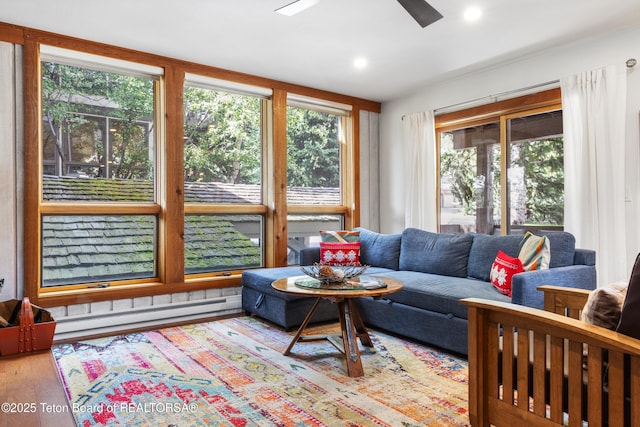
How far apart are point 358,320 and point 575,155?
2.20 m

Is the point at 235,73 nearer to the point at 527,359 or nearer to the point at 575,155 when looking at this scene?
the point at 575,155

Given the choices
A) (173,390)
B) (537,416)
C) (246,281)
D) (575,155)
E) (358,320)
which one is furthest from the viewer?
(246,281)

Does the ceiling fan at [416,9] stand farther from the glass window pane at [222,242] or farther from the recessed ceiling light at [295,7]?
the glass window pane at [222,242]

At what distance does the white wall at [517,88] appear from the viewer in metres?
3.24

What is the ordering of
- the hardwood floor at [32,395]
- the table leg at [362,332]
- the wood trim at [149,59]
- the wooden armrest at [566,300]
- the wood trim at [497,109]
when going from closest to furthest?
the hardwood floor at [32,395], the wooden armrest at [566,300], the table leg at [362,332], the wood trim at [149,59], the wood trim at [497,109]

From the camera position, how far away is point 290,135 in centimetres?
479

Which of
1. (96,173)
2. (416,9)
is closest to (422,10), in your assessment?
(416,9)

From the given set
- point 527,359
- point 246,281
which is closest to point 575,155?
point 527,359

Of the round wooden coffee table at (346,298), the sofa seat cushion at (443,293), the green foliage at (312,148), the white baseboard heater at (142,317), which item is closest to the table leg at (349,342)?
the round wooden coffee table at (346,298)

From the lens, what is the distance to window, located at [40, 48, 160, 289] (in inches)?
138

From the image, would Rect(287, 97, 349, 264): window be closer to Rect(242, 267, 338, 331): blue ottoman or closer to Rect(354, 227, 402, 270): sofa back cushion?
Rect(354, 227, 402, 270): sofa back cushion

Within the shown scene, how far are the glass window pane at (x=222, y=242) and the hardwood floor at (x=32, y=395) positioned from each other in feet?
7.49

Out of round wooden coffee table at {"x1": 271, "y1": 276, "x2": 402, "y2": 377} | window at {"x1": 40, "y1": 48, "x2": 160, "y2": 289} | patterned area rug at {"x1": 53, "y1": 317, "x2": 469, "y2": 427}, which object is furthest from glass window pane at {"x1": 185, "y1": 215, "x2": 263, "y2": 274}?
round wooden coffee table at {"x1": 271, "y1": 276, "x2": 402, "y2": 377}

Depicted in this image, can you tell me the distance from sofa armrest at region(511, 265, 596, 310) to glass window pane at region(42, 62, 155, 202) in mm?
3147
